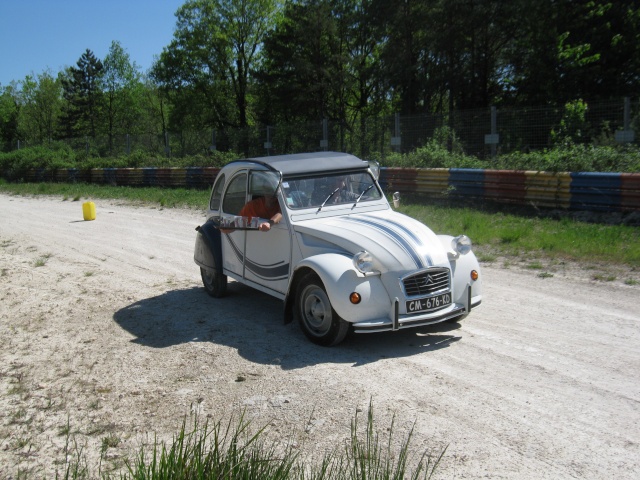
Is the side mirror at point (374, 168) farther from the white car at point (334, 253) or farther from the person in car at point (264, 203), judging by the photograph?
the person in car at point (264, 203)

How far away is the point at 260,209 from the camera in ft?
26.2

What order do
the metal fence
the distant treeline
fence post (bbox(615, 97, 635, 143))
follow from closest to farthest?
fence post (bbox(615, 97, 635, 143))
the metal fence
the distant treeline

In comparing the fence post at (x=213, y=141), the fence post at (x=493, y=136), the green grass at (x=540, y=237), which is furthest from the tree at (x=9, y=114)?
the green grass at (x=540, y=237)

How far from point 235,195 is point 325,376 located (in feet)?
11.7

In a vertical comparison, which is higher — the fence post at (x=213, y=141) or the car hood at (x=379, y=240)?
the fence post at (x=213, y=141)

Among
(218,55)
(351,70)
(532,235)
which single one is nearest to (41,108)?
(218,55)

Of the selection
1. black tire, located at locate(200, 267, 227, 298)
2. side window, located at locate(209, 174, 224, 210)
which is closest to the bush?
side window, located at locate(209, 174, 224, 210)

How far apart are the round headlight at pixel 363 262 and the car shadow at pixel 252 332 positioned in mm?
818

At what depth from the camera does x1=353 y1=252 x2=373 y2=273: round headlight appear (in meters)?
6.38

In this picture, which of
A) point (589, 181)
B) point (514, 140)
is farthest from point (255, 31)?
point (589, 181)

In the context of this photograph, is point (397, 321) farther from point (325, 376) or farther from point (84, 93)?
point (84, 93)

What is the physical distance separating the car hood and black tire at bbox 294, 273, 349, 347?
0.43m

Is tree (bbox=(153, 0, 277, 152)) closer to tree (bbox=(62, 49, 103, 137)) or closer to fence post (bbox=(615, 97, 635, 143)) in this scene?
tree (bbox=(62, 49, 103, 137))

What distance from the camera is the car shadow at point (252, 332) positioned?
646 centimetres
